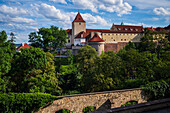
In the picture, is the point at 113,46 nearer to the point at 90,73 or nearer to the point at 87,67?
the point at 87,67

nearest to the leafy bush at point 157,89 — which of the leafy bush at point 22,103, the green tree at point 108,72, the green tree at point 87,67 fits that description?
the green tree at point 108,72

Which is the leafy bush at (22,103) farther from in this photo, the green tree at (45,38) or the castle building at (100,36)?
the castle building at (100,36)

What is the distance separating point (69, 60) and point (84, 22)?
55.3ft

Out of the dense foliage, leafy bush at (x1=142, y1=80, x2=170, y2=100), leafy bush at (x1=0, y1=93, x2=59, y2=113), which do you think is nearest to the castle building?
the dense foliage

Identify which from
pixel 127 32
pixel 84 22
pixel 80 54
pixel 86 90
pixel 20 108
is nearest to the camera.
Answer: pixel 20 108

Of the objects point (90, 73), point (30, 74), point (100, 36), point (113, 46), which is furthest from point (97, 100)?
point (113, 46)

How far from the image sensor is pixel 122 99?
572 inches

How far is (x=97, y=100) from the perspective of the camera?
46.1ft

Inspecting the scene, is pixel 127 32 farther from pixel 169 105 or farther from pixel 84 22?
pixel 169 105

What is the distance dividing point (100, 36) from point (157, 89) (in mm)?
31400

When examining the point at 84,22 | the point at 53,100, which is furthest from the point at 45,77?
the point at 84,22

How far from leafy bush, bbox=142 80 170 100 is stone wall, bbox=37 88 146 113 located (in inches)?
32.2

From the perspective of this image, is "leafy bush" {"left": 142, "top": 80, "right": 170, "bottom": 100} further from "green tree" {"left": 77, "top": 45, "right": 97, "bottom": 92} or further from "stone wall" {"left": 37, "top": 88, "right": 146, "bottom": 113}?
"green tree" {"left": 77, "top": 45, "right": 97, "bottom": 92}

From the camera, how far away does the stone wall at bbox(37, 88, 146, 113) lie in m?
13.2
